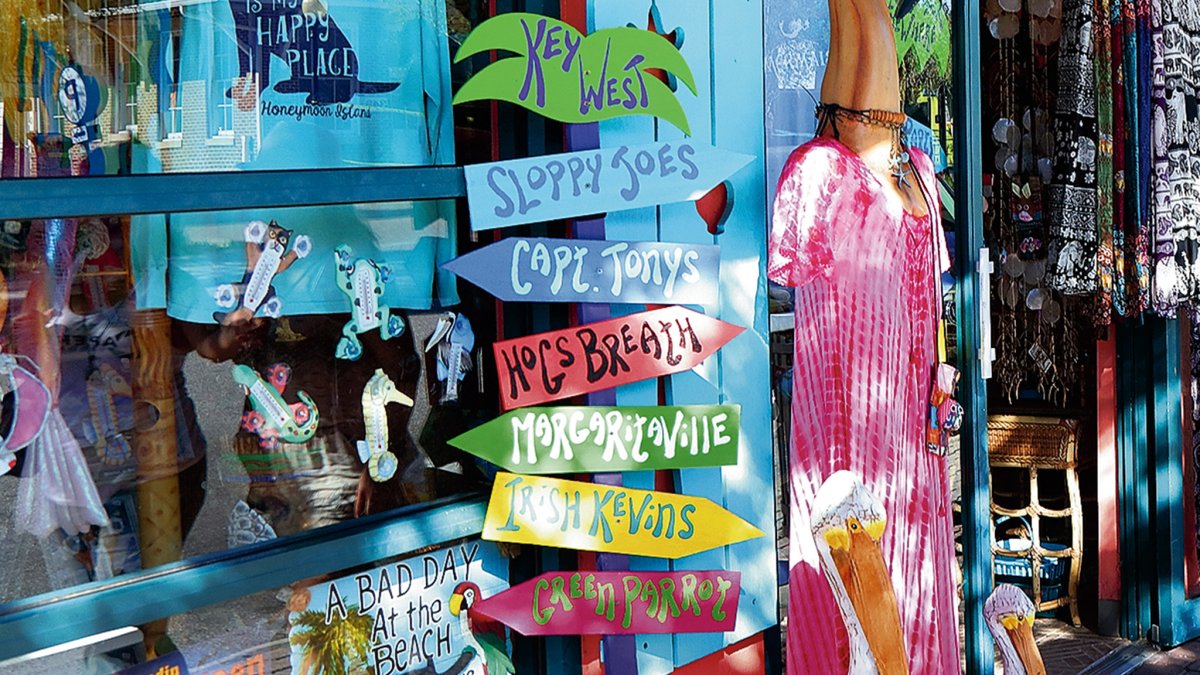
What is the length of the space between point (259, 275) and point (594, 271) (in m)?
0.67

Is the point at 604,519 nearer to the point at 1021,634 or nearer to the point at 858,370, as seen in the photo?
the point at 858,370

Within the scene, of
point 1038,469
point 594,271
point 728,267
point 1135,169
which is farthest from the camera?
point 1038,469

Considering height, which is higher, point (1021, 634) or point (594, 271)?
point (594, 271)

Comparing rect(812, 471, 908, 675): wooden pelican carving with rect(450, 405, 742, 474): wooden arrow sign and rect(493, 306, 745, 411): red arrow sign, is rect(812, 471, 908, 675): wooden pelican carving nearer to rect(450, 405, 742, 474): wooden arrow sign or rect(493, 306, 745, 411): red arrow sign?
rect(450, 405, 742, 474): wooden arrow sign

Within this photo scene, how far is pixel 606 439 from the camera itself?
2.83 meters

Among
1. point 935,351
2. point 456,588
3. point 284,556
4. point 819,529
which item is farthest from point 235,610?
point 935,351

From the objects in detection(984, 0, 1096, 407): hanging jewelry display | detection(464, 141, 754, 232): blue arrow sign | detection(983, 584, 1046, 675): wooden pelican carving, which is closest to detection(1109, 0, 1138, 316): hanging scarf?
detection(984, 0, 1096, 407): hanging jewelry display

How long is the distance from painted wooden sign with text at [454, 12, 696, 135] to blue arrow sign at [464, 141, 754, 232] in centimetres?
8

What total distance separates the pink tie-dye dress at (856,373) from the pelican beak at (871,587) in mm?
51

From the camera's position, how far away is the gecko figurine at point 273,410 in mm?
2592

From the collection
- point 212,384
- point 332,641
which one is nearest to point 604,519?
point 332,641

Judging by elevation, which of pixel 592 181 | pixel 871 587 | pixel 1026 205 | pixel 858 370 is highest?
pixel 1026 205

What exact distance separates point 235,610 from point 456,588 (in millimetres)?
500

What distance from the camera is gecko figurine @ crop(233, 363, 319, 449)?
8.50ft
